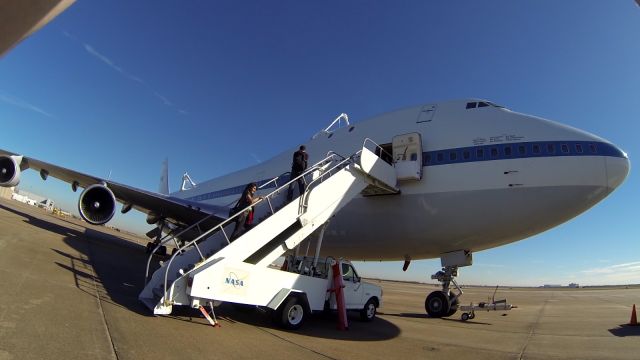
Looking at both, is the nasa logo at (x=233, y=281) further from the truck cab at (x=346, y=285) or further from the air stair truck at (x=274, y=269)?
the truck cab at (x=346, y=285)

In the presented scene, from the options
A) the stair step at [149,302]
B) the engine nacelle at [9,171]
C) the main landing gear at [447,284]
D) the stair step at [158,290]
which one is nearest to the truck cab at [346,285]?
the main landing gear at [447,284]

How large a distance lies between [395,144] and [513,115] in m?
2.90

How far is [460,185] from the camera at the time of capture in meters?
8.51

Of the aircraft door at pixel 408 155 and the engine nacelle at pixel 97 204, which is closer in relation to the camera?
the aircraft door at pixel 408 155

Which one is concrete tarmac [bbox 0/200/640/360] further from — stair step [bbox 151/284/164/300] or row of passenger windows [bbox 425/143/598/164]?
row of passenger windows [bbox 425/143/598/164]

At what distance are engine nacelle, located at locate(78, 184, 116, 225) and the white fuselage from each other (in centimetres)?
628

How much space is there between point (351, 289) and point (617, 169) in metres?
6.26

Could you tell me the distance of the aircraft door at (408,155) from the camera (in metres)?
8.96

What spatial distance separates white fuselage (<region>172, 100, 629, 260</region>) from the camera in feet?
25.7

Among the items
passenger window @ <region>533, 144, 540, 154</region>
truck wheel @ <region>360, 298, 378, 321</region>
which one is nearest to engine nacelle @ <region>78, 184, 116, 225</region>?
truck wheel @ <region>360, 298, 378, 321</region>

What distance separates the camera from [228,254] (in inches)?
248

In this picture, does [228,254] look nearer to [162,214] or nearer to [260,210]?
[260,210]

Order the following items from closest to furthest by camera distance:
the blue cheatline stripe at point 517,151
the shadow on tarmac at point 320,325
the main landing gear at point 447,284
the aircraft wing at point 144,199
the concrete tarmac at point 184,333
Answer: the concrete tarmac at point 184,333 < the shadow on tarmac at point 320,325 < the blue cheatline stripe at point 517,151 < the main landing gear at point 447,284 < the aircraft wing at point 144,199

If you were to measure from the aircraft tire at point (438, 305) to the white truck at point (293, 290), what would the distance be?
8.11 feet
